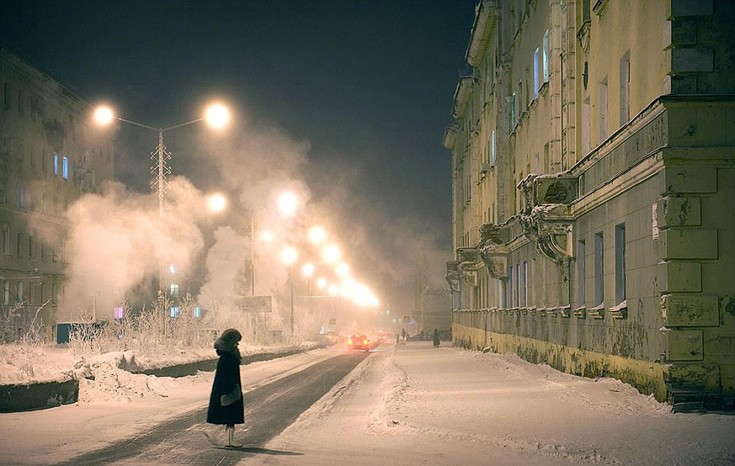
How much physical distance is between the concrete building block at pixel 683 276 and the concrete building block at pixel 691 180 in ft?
3.65

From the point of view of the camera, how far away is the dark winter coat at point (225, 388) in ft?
42.2

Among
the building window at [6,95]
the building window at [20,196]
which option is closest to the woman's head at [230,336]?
the building window at [6,95]

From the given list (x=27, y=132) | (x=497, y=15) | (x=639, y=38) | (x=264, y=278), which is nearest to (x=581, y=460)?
(x=639, y=38)

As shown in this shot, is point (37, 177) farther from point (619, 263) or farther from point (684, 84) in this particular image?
point (684, 84)

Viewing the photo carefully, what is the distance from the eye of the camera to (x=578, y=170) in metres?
23.4

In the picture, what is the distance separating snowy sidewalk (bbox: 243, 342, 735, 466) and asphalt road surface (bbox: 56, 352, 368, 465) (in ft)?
1.18

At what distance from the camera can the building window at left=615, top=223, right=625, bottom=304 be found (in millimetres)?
19688

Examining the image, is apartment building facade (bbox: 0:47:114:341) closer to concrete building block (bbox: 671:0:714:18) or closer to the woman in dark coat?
the woman in dark coat

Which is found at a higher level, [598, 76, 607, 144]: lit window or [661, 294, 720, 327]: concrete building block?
[598, 76, 607, 144]: lit window

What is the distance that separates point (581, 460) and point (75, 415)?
9.94 meters

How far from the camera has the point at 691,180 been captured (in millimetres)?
15180

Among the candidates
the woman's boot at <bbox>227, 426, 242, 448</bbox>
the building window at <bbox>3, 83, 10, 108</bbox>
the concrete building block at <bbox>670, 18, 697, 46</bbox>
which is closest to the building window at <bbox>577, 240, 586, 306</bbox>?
A: the concrete building block at <bbox>670, 18, 697, 46</bbox>

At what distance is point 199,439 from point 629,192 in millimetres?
9053

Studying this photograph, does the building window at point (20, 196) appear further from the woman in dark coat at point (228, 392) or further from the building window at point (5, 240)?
the woman in dark coat at point (228, 392)
